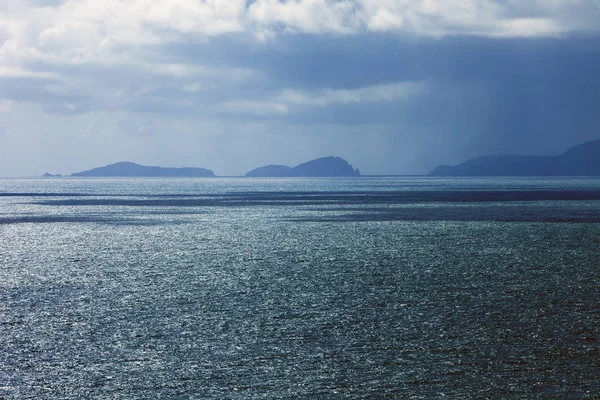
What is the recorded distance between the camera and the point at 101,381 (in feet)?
68.9

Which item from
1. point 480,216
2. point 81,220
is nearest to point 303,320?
point 480,216

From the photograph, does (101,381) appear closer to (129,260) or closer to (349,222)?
(129,260)

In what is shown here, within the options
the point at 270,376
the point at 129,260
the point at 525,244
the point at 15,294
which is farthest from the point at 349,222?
the point at 270,376

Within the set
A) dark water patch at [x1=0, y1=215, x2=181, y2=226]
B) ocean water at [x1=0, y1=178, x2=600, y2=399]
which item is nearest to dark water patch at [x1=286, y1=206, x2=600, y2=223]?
dark water patch at [x1=0, y1=215, x2=181, y2=226]

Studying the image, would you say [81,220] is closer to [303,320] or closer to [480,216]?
[480,216]

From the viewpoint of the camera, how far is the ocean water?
2072 cm

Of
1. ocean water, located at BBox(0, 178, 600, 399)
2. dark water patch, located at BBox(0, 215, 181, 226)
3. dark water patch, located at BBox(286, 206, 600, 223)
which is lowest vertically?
ocean water, located at BBox(0, 178, 600, 399)

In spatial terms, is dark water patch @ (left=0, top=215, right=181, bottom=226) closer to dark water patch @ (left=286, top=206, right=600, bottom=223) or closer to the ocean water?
dark water patch @ (left=286, top=206, right=600, bottom=223)

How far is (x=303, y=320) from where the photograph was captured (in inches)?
1166

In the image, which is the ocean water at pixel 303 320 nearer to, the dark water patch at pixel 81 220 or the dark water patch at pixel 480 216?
the dark water patch at pixel 480 216

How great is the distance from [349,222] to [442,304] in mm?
55227

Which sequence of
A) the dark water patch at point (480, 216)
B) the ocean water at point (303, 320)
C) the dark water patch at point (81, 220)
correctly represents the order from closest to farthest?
the ocean water at point (303, 320)
the dark water patch at point (480, 216)
the dark water patch at point (81, 220)

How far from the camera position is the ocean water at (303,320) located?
68.0ft

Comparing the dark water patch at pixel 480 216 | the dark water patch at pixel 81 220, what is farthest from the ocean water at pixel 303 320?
the dark water patch at pixel 81 220
